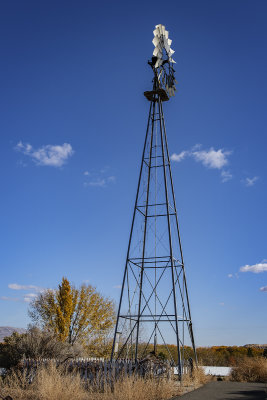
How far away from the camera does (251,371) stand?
20016 millimetres

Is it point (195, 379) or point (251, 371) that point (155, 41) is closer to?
point (195, 379)

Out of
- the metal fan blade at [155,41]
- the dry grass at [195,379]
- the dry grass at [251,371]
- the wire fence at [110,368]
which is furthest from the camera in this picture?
the metal fan blade at [155,41]

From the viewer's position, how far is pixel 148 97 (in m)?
21.6

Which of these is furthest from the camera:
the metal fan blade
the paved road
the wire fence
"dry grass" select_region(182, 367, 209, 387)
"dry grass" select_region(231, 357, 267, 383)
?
the metal fan blade

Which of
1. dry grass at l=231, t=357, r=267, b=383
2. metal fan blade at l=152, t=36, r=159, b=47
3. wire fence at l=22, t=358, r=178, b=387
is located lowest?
wire fence at l=22, t=358, r=178, b=387

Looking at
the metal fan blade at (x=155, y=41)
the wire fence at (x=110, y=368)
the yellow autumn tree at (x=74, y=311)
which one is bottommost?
the wire fence at (x=110, y=368)

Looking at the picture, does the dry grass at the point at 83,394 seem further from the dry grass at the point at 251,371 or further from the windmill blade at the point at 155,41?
the windmill blade at the point at 155,41

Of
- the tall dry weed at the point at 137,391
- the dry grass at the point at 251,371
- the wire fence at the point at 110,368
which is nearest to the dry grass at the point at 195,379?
the wire fence at the point at 110,368

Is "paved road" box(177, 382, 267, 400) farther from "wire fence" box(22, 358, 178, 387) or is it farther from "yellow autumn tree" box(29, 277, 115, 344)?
"yellow autumn tree" box(29, 277, 115, 344)

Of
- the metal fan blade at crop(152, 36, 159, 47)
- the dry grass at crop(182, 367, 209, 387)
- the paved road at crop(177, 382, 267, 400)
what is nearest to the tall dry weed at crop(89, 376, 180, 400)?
the paved road at crop(177, 382, 267, 400)

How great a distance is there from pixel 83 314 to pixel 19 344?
14.3 meters

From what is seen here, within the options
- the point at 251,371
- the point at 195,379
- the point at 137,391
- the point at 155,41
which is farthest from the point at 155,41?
the point at 251,371

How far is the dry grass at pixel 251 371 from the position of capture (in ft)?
64.0

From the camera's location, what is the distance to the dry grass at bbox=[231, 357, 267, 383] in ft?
64.0
